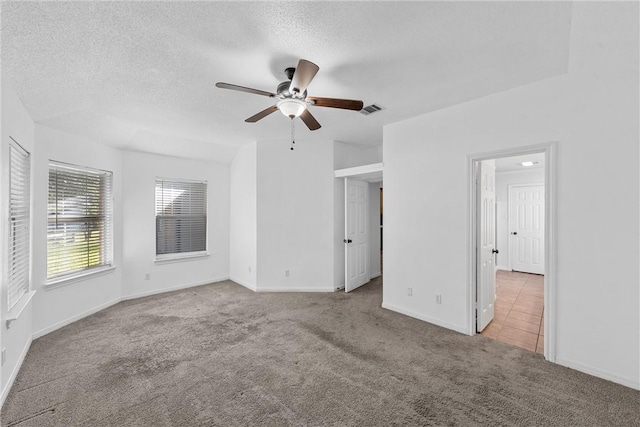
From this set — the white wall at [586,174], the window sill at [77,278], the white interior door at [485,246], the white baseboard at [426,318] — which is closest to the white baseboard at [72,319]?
the window sill at [77,278]

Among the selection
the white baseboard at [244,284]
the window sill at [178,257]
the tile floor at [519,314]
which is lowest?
the tile floor at [519,314]

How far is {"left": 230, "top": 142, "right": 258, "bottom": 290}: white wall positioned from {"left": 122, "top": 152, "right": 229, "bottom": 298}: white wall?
0.23 meters

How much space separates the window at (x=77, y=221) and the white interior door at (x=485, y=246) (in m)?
5.18

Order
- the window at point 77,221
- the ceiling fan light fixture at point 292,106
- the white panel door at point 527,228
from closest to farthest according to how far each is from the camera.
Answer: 1. the ceiling fan light fixture at point 292,106
2. the window at point 77,221
3. the white panel door at point 527,228

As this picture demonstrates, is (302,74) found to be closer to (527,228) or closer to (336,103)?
(336,103)

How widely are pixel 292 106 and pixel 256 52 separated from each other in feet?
1.56

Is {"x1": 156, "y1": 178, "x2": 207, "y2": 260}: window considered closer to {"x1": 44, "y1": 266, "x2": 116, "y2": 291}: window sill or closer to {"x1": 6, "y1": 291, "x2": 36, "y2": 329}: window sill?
{"x1": 44, "y1": 266, "x2": 116, "y2": 291}: window sill

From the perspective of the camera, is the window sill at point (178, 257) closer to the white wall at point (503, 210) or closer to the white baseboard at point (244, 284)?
the white baseboard at point (244, 284)

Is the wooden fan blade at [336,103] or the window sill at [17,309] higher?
the wooden fan blade at [336,103]

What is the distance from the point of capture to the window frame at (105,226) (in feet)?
11.2

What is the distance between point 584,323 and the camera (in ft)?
7.89

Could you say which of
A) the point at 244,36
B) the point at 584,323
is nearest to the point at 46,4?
the point at 244,36

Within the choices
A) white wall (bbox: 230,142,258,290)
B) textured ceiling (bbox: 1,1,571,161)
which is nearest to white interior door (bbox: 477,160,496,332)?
textured ceiling (bbox: 1,1,571,161)

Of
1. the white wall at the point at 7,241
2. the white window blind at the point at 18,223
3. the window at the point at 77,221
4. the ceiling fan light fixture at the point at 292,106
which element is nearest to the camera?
the white wall at the point at 7,241
